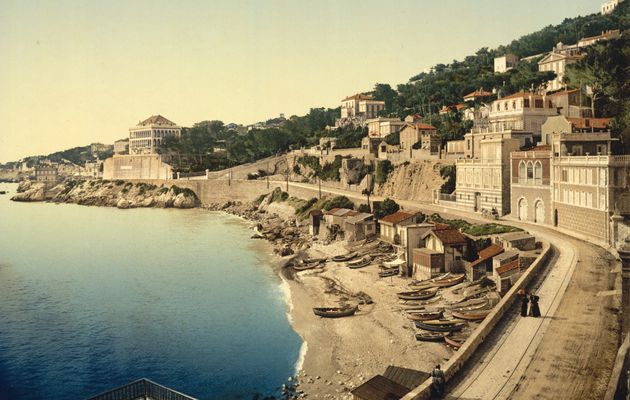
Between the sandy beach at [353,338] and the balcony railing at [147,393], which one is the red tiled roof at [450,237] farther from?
the balcony railing at [147,393]

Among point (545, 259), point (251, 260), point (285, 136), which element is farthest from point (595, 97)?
point (285, 136)

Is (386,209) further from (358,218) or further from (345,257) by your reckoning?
(345,257)

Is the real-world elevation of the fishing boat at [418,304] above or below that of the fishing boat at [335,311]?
above

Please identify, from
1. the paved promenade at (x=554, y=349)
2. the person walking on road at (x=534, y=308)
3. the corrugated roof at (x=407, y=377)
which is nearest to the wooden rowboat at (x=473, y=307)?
the paved promenade at (x=554, y=349)

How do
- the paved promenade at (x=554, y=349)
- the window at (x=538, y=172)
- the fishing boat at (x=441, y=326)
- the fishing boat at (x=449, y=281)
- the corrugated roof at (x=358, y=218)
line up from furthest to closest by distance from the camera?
the corrugated roof at (x=358, y=218)
the window at (x=538, y=172)
the fishing boat at (x=449, y=281)
the fishing boat at (x=441, y=326)
the paved promenade at (x=554, y=349)

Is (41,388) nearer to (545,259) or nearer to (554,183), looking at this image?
(545,259)

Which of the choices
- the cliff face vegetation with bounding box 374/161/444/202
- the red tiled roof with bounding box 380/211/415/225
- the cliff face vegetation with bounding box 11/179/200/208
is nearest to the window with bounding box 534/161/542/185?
the red tiled roof with bounding box 380/211/415/225
